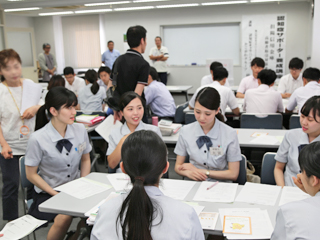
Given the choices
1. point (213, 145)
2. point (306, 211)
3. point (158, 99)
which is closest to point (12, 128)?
point (213, 145)

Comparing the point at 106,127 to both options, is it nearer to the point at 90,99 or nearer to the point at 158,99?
the point at 158,99

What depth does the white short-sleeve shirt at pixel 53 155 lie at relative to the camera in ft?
7.16

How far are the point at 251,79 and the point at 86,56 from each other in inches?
283

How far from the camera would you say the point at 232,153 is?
7.52ft

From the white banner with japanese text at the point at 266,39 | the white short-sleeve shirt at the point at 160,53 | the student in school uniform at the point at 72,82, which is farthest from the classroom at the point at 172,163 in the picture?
the white short-sleeve shirt at the point at 160,53

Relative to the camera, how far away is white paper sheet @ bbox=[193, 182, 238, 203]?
1829 millimetres

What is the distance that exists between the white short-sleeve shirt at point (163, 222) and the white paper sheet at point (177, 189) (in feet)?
2.47

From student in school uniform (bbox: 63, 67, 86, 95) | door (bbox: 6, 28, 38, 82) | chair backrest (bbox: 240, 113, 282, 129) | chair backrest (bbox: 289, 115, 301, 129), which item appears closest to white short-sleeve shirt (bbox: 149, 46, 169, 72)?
student in school uniform (bbox: 63, 67, 86, 95)

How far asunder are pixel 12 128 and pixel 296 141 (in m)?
2.27

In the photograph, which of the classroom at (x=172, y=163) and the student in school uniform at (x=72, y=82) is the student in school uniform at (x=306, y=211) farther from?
the student in school uniform at (x=72, y=82)

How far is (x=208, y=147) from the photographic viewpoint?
2348mm

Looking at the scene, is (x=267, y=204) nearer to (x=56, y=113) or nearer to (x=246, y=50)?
(x=56, y=113)

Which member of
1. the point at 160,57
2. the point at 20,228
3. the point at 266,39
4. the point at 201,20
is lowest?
the point at 20,228

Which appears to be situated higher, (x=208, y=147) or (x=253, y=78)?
(x=253, y=78)
